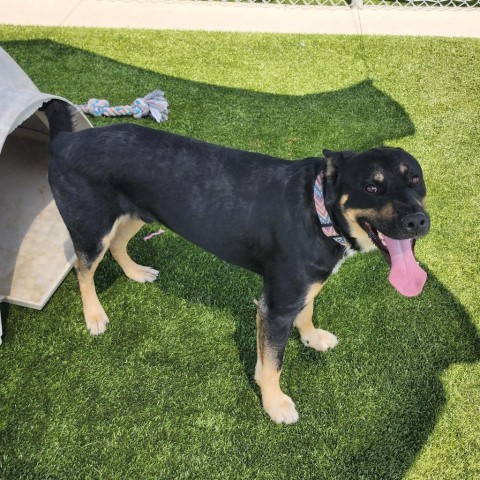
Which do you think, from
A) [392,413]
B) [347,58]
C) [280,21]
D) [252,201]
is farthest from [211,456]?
[280,21]

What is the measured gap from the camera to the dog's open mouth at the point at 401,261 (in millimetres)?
2879

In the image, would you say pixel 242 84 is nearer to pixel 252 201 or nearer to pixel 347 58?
pixel 347 58

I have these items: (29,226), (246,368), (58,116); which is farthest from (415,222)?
(29,226)

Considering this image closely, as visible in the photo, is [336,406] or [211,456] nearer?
[211,456]

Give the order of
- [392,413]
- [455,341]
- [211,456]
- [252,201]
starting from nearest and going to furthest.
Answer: [252,201] → [211,456] → [392,413] → [455,341]

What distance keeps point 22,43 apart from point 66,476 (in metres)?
7.02

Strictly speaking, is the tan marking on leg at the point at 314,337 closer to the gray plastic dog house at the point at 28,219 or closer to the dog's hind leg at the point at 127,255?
the dog's hind leg at the point at 127,255

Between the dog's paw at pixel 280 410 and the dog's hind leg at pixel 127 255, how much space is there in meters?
1.66

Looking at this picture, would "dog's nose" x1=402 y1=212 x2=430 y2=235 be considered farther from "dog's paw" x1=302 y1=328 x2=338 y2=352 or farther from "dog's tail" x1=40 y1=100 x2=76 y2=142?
"dog's tail" x1=40 y1=100 x2=76 y2=142

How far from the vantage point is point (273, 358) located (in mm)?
3289

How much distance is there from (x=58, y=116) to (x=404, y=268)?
284 cm

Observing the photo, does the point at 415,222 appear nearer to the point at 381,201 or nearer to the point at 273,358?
the point at 381,201

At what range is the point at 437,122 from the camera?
659 cm

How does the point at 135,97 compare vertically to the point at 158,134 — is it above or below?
below
